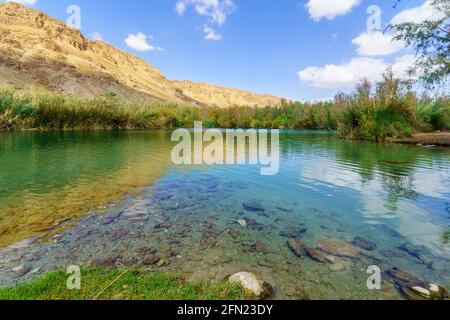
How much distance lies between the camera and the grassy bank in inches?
582

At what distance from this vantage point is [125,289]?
2018mm

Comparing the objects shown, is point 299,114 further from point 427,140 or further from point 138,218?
point 138,218

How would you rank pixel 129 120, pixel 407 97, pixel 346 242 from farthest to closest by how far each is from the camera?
pixel 129 120 → pixel 407 97 → pixel 346 242

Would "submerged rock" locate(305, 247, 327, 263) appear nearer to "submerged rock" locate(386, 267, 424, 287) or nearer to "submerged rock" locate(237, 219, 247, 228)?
"submerged rock" locate(386, 267, 424, 287)

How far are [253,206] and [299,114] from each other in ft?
106

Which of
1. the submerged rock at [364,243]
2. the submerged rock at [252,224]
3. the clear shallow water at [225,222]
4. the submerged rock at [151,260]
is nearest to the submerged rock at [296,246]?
the clear shallow water at [225,222]

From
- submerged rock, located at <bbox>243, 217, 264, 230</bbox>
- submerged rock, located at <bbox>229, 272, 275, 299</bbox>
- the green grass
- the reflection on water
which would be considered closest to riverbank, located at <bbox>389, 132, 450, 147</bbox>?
the reflection on water

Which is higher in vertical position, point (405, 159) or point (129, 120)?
point (129, 120)

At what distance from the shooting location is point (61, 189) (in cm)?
475

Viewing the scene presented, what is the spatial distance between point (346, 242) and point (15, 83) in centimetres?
5922
